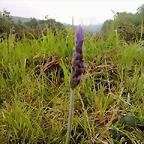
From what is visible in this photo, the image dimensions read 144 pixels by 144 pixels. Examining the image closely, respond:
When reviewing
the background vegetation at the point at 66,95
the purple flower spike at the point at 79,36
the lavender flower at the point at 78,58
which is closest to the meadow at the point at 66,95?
the background vegetation at the point at 66,95

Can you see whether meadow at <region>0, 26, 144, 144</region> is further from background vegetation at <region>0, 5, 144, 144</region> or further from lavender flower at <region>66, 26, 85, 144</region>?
lavender flower at <region>66, 26, 85, 144</region>

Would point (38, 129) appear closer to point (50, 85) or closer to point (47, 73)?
point (50, 85)

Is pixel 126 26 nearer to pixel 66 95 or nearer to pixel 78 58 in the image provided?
pixel 66 95

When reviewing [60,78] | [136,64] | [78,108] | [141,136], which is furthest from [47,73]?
[141,136]

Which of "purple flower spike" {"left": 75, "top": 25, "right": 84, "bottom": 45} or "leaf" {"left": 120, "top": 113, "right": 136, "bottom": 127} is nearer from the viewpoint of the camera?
"purple flower spike" {"left": 75, "top": 25, "right": 84, "bottom": 45}

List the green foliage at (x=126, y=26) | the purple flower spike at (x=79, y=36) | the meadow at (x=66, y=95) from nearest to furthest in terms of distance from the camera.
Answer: the purple flower spike at (x=79, y=36) → the meadow at (x=66, y=95) → the green foliage at (x=126, y=26)

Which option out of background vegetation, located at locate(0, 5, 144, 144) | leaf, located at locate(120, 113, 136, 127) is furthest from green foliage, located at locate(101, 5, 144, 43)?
leaf, located at locate(120, 113, 136, 127)

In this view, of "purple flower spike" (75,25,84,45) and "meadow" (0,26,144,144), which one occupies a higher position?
"purple flower spike" (75,25,84,45)

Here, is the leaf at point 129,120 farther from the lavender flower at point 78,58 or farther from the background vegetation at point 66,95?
the lavender flower at point 78,58

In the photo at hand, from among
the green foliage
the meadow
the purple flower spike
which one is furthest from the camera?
the green foliage
